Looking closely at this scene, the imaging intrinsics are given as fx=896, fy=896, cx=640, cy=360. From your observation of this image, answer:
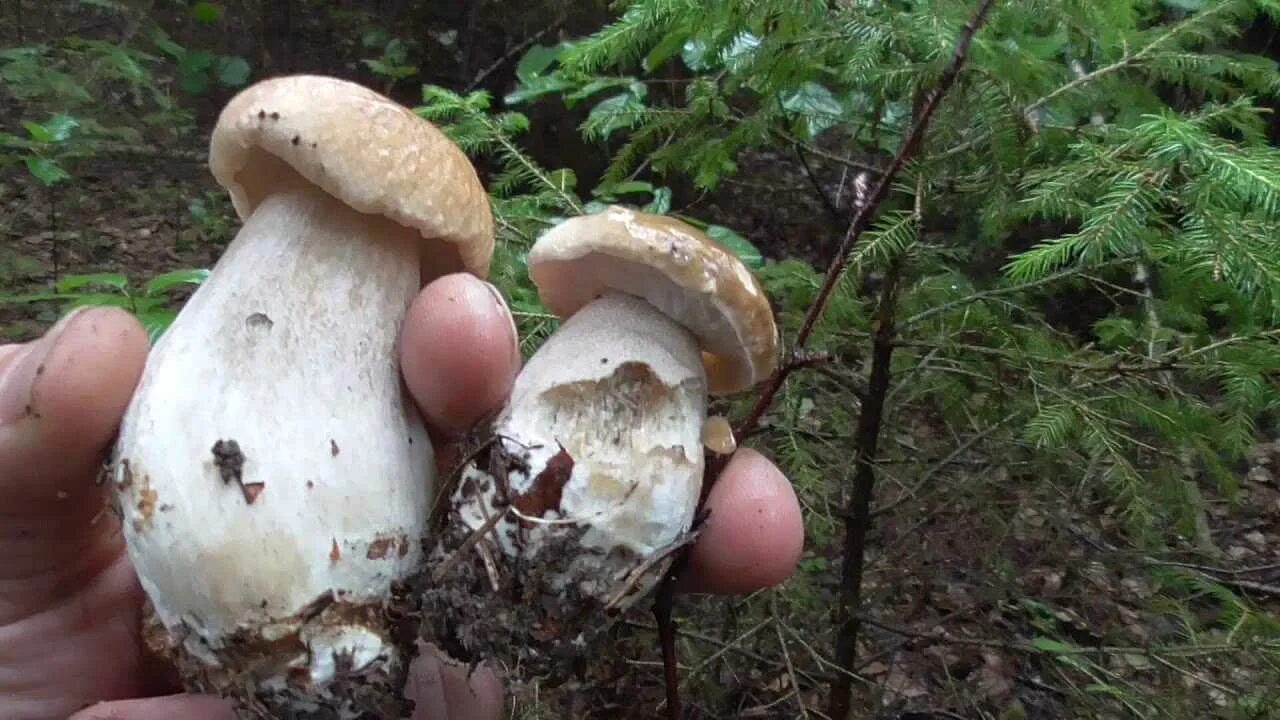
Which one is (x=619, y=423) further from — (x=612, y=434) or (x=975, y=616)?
(x=975, y=616)

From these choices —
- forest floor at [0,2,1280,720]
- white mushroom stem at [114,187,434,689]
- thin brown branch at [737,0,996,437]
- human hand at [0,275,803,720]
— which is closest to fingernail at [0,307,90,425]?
human hand at [0,275,803,720]

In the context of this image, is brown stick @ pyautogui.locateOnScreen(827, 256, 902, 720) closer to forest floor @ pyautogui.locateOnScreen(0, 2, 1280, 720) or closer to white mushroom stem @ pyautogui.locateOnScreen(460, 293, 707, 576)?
forest floor @ pyautogui.locateOnScreen(0, 2, 1280, 720)

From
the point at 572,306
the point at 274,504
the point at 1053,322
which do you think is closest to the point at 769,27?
the point at 572,306

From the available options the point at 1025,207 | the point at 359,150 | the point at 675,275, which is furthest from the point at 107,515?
the point at 1025,207

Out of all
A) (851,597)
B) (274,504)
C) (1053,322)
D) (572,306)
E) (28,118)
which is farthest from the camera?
(28,118)

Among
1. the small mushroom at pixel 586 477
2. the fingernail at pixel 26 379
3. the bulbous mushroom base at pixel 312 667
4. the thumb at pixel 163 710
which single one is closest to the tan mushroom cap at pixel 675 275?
the small mushroom at pixel 586 477

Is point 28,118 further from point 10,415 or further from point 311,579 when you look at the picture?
point 311,579
